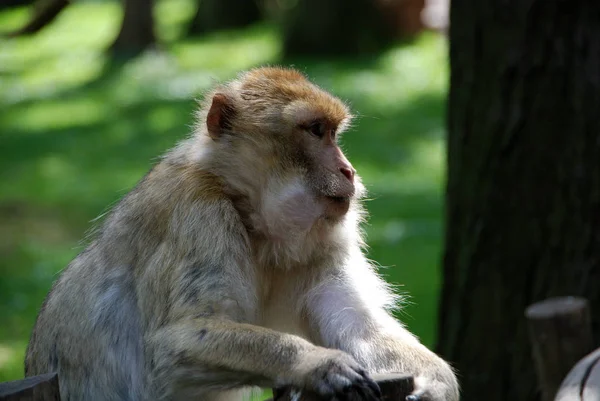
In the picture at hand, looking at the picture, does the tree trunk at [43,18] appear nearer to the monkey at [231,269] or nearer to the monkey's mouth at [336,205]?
the monkey at [231,269]

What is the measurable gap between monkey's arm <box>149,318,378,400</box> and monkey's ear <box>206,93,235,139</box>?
82cm

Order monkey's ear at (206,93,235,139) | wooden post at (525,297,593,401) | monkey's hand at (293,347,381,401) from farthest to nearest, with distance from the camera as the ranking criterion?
wooden post at (525,297,593,401) < monkey's ear at (206,93,235,139) < monkey's hand at (293,347,381,401)

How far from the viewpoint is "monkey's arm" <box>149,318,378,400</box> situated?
3436 mm

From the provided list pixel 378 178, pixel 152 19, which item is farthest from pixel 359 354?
pixel 152 19

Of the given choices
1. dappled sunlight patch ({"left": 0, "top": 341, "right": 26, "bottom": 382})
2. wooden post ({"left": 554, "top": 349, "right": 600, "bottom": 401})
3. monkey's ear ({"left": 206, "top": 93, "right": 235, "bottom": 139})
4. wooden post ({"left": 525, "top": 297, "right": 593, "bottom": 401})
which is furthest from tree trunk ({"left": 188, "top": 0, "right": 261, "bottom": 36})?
wooden post ({"left": 554, "top": 349, "right": 600, "bottom": 401})

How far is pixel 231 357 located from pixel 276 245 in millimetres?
613

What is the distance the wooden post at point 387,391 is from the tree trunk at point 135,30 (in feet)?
52.3

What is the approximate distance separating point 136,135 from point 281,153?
11.1 m

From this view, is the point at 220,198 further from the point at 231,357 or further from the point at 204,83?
the point at 204,83

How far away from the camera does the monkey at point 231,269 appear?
3871mm

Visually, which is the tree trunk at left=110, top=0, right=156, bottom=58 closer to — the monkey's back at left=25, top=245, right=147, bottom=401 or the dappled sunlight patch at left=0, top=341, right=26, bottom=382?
the dappled sunlight patch at left=0, top=341, right=26, bottom=382

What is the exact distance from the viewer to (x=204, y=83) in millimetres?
16766

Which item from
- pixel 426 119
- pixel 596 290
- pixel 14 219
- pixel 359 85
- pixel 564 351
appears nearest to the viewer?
pixel 564 351

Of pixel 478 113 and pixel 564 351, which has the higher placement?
pixel 478 113
